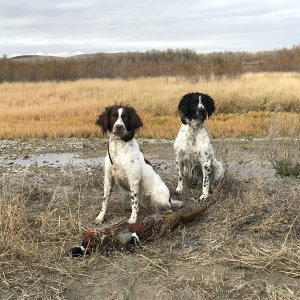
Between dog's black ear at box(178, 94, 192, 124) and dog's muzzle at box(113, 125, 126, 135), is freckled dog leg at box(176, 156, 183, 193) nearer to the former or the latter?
dog's black ear at box(178, 94, 192, 124)

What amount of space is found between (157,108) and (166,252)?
13.2m

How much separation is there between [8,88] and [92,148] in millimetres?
17901

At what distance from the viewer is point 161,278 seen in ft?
13.4

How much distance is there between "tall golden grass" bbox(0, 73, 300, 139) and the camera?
546 inches

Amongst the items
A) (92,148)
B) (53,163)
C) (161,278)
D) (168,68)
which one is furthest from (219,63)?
(161,278)

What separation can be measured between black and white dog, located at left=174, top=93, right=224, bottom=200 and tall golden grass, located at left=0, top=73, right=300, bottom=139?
13.2 feet

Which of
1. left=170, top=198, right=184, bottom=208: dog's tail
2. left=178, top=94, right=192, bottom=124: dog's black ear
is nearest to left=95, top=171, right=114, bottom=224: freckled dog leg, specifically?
left=170, top=198, right=184, bottom=208: dog's tail

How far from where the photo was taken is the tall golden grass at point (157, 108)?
45.5 feet

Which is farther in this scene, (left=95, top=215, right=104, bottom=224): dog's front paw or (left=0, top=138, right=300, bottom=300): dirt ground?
(left=95, top=215, right=104, bottom=224): dog's front paw

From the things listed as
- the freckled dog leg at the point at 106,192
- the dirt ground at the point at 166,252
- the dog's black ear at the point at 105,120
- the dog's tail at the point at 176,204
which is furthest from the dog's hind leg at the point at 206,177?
the dog's black ear at the point at 105,120

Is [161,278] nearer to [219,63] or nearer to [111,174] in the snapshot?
[111,174]

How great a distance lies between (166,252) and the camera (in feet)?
15.0

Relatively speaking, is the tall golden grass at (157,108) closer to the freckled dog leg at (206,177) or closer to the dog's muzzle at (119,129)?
the freckled dog leg at (206,177)

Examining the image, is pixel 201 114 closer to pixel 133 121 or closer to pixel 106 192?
pixel 133 121
